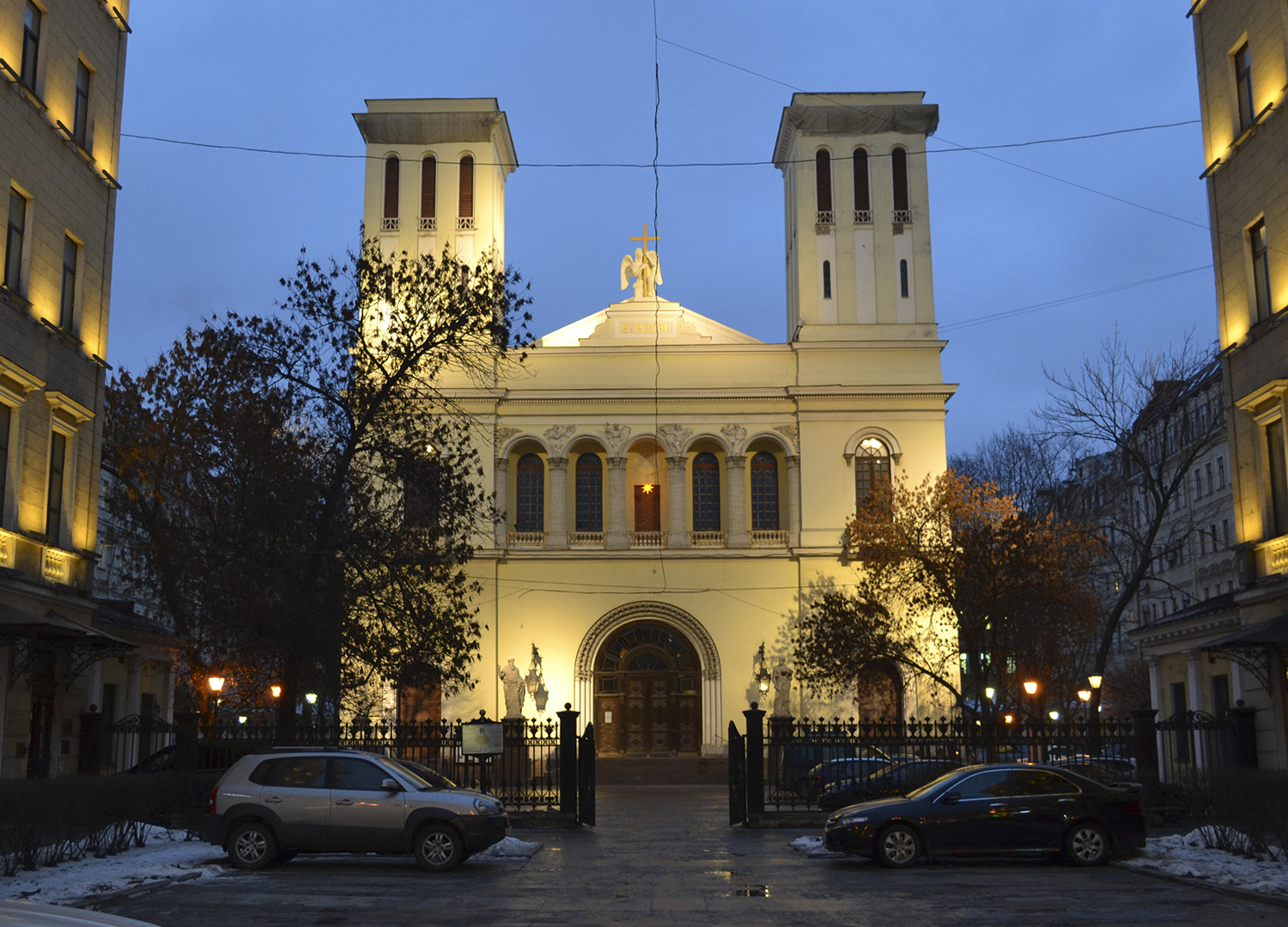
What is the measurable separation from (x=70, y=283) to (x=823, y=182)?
1180 inches

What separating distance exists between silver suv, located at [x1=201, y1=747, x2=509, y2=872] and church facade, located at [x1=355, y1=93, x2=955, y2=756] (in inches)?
1086

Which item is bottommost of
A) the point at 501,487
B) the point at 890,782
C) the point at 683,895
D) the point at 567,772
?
the point at 683,895

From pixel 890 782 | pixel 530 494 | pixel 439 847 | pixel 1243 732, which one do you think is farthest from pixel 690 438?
pixel 439 847

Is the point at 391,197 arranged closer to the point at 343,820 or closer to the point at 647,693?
the point at 647,693

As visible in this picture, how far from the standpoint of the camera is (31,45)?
2066 cm

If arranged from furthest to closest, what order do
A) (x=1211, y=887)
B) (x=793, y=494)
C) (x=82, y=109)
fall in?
(x=793, y=494)
(x=82, y=109)
(x=1211, y=887)

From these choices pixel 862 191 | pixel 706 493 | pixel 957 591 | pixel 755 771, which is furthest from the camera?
pixel 862 191

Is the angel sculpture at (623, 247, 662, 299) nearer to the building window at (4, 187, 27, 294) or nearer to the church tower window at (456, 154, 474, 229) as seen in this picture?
the church tower window at (456, 154, 474, 229)

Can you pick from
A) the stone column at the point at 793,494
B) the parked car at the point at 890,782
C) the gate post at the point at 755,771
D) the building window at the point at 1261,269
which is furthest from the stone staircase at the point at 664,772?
the building window at the point at 1261,269

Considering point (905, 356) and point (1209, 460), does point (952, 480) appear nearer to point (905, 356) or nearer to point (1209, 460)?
point (905, 356)

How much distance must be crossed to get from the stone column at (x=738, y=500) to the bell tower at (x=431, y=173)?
11273mm

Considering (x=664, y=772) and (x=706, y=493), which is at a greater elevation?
(x=706, y=493)

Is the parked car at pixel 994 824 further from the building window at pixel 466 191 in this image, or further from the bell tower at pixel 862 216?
the building window at pixel 466 191

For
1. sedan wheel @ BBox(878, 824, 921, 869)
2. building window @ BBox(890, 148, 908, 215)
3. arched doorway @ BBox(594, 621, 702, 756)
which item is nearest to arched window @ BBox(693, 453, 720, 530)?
arched doorway @ BBox(594, 621, 702, 756)
